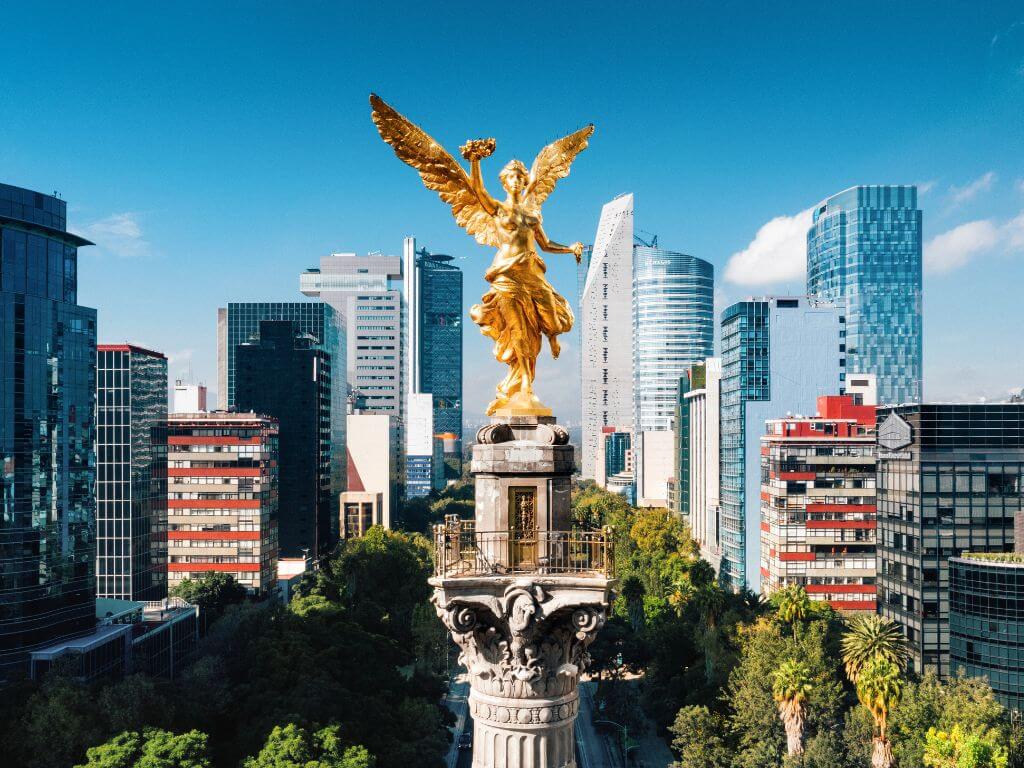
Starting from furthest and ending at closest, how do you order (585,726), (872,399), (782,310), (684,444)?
(684,444)
(872,399)
(782,310)
(585,726)

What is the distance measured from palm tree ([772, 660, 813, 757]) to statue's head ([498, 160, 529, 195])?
39.6m

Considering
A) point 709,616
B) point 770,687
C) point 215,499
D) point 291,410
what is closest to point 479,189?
point 770,687

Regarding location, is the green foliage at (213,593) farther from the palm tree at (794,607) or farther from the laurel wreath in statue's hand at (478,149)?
the laurel wreath in statue's hand at (478,149)

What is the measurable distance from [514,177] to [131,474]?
247 ft

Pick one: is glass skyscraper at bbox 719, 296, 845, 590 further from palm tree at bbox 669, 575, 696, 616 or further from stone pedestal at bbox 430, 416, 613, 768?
stone pedestal at bbox 430, 416, 613, 768

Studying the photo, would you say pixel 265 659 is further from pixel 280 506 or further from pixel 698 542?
pixel 698 542

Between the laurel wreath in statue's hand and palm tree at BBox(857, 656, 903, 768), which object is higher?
the laurel wreath in statue's hand

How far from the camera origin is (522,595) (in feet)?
57.0

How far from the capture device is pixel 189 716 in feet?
142

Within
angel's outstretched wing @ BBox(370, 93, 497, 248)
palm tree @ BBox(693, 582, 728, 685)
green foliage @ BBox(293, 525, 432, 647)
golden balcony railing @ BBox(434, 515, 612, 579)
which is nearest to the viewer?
golden balcony railing @ BBox(434, 515, 612, 579)

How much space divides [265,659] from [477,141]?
43.7 meters

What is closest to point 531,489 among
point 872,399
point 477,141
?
point 477,141

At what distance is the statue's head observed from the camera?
19.9m

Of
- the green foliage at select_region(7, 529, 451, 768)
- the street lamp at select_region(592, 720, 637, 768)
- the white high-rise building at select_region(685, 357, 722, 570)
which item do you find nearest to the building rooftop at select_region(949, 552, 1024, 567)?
the street lamp at select_region(592, 720, 637, 768)
